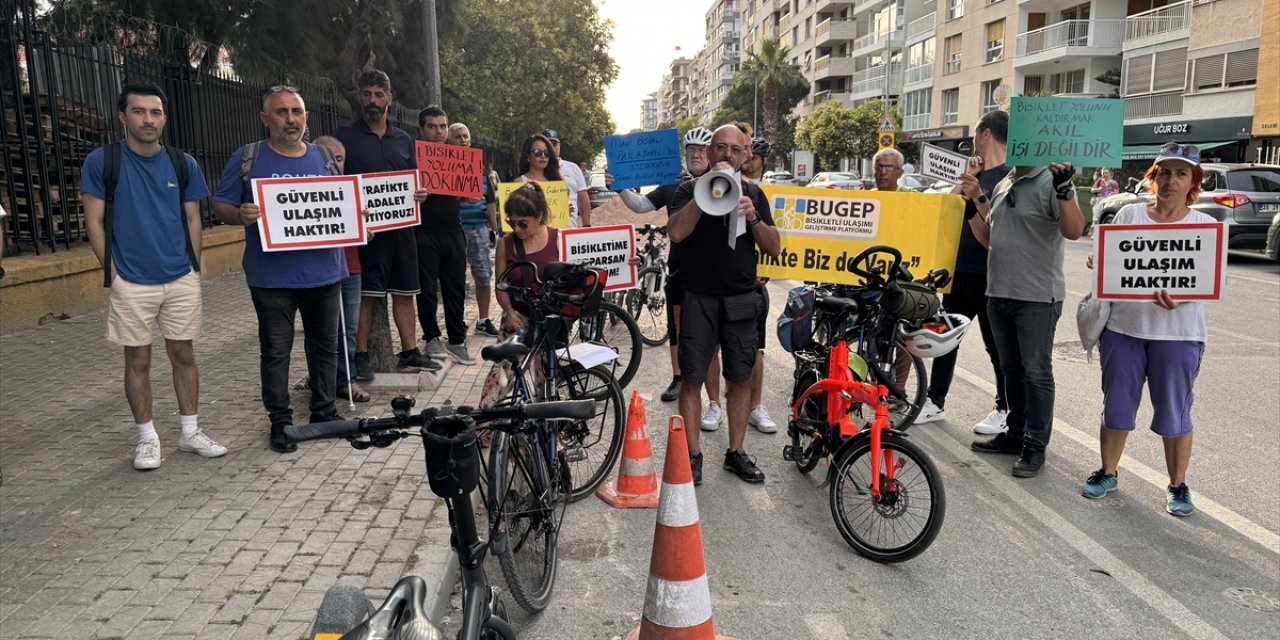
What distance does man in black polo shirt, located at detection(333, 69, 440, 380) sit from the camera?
650 cm

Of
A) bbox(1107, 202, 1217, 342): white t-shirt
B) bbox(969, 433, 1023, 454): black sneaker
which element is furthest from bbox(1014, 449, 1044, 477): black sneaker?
bbox(1107, 202, 1217, 342): white t-shirt

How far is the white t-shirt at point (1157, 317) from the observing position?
15.2 feet

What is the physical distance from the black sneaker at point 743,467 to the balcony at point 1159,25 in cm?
3359

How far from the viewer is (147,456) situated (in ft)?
16.0

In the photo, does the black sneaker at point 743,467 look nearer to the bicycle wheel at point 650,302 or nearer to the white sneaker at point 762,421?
the white sneaker at point 762,421

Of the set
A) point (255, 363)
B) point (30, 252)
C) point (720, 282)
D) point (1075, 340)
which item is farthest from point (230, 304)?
point (1075, 340)

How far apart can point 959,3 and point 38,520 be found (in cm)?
4982

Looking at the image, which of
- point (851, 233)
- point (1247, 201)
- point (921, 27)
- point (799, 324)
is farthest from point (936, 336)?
point (921, 27)

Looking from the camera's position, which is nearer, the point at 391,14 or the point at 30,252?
the point at 30,252

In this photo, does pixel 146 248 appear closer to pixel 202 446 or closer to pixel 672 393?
pixel 202 446

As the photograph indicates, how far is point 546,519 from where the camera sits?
3.71 metres

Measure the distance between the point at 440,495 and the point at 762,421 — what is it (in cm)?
436

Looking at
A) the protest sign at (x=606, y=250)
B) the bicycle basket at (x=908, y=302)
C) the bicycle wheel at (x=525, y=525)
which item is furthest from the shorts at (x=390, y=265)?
the bicycle basket at (x=908, y=302)

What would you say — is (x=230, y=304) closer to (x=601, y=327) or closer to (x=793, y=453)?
(x=601, y=327)
